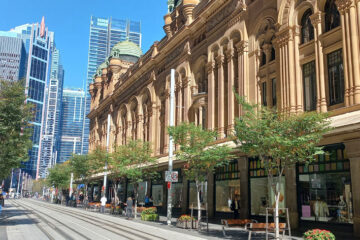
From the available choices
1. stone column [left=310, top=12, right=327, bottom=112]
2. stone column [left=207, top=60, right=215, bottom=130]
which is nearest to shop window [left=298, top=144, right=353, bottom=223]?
stone column [left=310, top=12, right=327, bottom=112]

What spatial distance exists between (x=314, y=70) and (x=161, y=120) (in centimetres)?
2407

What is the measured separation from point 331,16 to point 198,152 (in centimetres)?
1108

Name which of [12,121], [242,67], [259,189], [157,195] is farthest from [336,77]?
[157,195]

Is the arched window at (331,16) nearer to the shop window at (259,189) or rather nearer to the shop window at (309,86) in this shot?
the shop window at (309,86)

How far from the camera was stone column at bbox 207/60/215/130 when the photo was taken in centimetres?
3103

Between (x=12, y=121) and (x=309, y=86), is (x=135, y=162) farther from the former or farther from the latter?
(x=309, y=86)

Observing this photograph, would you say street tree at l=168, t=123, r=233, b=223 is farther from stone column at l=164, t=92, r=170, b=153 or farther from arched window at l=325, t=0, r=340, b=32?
stone column at l=164, t=92, r=170, b=153

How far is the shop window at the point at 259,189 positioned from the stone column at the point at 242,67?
171 inches

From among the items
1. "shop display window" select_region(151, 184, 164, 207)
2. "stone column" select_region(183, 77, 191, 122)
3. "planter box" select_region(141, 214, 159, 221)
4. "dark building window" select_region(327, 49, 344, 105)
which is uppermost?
"stone column" select_region(183, 77, 191, 122)

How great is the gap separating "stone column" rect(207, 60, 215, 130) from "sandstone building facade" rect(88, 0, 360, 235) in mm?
90

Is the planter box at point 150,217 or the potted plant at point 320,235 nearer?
the potted plant at point 320,235

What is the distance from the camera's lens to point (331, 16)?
2078 cm

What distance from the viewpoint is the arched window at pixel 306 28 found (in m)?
22.3

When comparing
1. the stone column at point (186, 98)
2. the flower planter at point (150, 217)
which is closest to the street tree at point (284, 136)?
the flower planter at point (150, 217)
